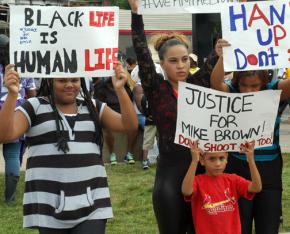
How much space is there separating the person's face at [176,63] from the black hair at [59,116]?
1.75ft

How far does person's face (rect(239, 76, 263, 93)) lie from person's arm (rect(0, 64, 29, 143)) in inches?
55.1

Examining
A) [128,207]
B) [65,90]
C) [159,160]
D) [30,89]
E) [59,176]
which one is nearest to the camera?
[59,176]

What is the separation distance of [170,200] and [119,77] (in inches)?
33.4

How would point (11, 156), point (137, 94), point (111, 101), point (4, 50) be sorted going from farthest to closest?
point (111, 101), point (137, 94), point (11, 156), point (4, 50)

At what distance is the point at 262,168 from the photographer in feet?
14.9

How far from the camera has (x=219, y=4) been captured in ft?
14.3

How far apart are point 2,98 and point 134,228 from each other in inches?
74.2

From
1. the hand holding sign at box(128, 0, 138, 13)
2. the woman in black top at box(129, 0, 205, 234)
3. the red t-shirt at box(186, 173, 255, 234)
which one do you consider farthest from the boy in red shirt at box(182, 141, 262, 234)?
the hand holding sign at box(128, 0, 138, 13)

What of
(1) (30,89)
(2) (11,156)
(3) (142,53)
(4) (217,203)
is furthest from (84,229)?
(1) (30,89)

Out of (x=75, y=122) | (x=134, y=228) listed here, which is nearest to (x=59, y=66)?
(x=75, y=122)

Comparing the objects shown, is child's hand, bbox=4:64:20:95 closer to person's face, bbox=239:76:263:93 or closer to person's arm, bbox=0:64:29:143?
person's arm, bbox=0:64:29:143

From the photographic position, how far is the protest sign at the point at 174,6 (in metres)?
4.44

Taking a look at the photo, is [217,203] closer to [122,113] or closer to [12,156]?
[122,113]

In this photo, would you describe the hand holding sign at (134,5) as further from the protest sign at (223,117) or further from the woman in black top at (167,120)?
the protest sign at (223,117)
